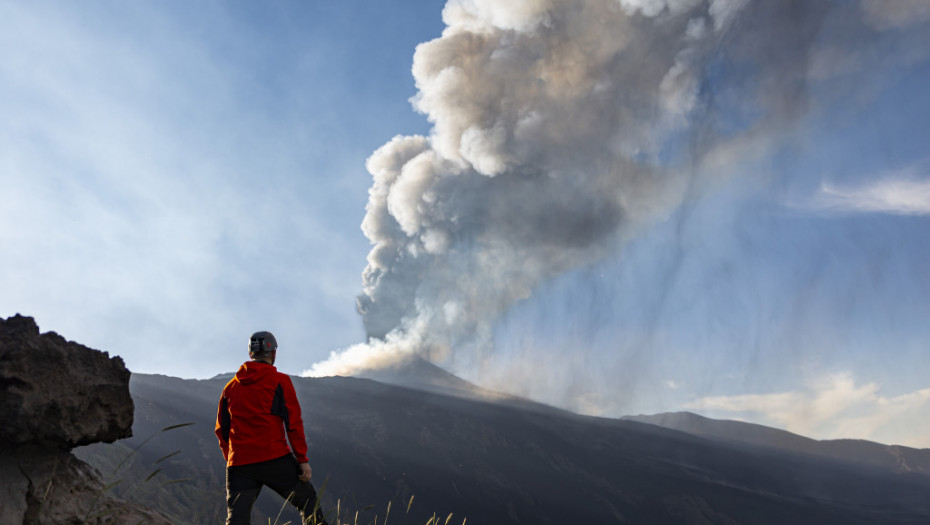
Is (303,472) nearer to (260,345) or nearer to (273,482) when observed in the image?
(273,482)

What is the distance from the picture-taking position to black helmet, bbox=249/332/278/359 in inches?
151

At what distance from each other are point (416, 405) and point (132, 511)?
113m

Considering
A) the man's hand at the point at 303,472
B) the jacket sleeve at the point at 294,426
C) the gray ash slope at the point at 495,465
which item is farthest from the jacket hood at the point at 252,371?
the gray ash slope at the point at 495,465

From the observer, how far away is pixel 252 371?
3.74 metres

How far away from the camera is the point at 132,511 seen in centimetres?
331

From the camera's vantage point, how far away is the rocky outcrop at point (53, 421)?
106 inches

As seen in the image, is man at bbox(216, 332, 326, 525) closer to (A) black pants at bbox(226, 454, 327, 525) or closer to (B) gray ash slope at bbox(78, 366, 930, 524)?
(A) black pants at bbox(226, 454, 327, 525)

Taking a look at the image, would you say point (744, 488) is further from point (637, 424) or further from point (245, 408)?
point (245, 408)

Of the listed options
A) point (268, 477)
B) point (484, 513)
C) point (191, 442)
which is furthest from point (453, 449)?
point (268, 477)

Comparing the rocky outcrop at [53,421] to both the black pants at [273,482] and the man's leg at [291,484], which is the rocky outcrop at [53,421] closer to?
the black pants at [273,482]

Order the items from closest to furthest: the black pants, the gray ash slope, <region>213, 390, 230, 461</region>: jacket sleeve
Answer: the black pants
<region>213, 390, 230, 461</region>: jacket sleeve
the gray ash slope

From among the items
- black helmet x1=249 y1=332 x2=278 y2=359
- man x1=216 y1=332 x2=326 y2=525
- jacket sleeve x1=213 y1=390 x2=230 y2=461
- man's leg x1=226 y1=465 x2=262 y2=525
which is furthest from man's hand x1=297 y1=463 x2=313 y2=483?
black helmet x1=249 y1=332 x2=278 y2=359

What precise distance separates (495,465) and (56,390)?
330 ft

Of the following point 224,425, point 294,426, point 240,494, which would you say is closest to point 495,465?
point 224,425
